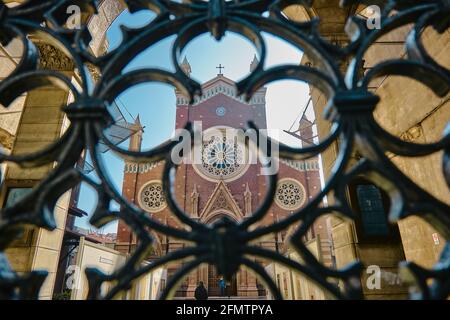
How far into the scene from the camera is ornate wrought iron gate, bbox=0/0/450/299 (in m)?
0.59

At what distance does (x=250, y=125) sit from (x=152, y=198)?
57.7 feet

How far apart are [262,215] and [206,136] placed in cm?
1877

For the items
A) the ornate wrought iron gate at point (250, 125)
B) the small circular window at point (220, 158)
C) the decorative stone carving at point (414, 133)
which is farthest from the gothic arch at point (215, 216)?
the ornate wrought iron gate at point (250, 125)

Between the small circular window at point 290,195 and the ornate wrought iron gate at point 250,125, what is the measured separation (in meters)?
16.5

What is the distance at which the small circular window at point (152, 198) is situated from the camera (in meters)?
17.1

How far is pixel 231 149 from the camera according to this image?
19078 millimetres

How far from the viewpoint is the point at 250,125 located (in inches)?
28.3

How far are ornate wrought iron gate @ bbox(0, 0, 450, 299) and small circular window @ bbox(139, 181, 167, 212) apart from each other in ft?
55.2

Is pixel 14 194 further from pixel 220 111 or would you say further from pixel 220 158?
pixel 220 111

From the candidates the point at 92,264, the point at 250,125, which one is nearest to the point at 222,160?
the point at 92,264
